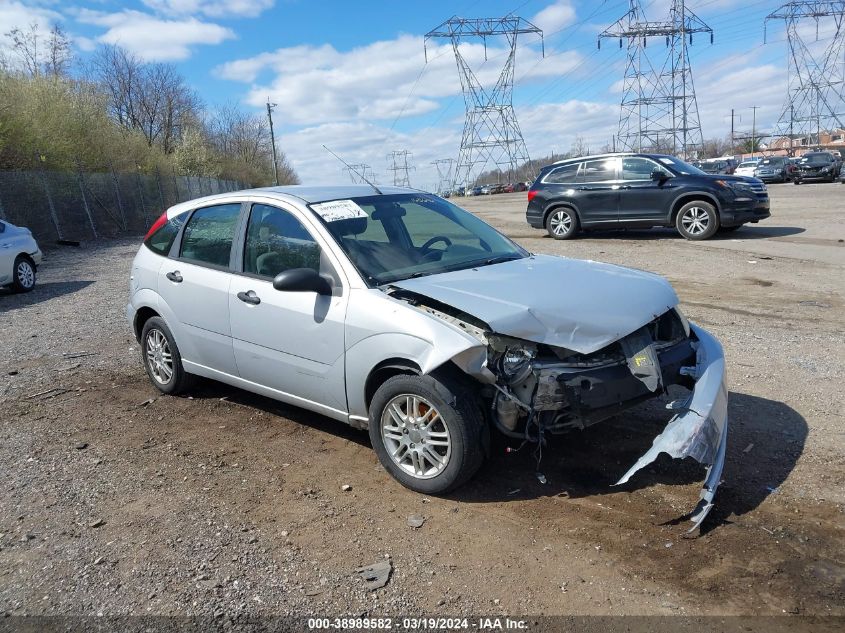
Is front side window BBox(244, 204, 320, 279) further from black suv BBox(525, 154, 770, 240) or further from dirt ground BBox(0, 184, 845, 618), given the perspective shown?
black suv BBox(525, 154, 770, 240)

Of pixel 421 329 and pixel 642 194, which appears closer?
pixel 421 329

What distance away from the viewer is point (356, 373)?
4066 millimetres

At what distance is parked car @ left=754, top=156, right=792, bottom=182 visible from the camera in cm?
3925

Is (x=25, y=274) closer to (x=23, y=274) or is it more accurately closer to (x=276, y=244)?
(x=23, y=274)

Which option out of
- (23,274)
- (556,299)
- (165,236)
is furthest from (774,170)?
(556,299)

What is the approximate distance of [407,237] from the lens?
4844 mm

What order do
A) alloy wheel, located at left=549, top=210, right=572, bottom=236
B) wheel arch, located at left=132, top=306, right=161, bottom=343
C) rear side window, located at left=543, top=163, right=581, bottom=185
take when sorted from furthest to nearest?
alloy wheel, located at left=549, top=210, right=572, bottom=236 → rear side window, located at left=543, top=163, right=581, bottom=185 → wheel arch, located at left=132, top=306, right=161, bottom=343

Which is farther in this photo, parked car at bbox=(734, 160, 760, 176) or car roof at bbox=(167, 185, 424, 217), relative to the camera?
parked car at bbox=(734, 160, 760, 176)

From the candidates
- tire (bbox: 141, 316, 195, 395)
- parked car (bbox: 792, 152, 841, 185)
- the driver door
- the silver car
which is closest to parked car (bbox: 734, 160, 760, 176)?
parked car (bbox: 792, 152, 841, 185)

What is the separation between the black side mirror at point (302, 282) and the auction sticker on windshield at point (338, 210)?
0.55 m

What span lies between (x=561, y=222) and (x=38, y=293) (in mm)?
11107

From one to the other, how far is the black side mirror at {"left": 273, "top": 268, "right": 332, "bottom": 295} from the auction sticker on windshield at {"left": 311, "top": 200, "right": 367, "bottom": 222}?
549 millimetres

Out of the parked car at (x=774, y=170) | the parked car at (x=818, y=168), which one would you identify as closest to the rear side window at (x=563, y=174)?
the parked car at (x=818, y=168)

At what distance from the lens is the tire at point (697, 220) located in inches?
562
